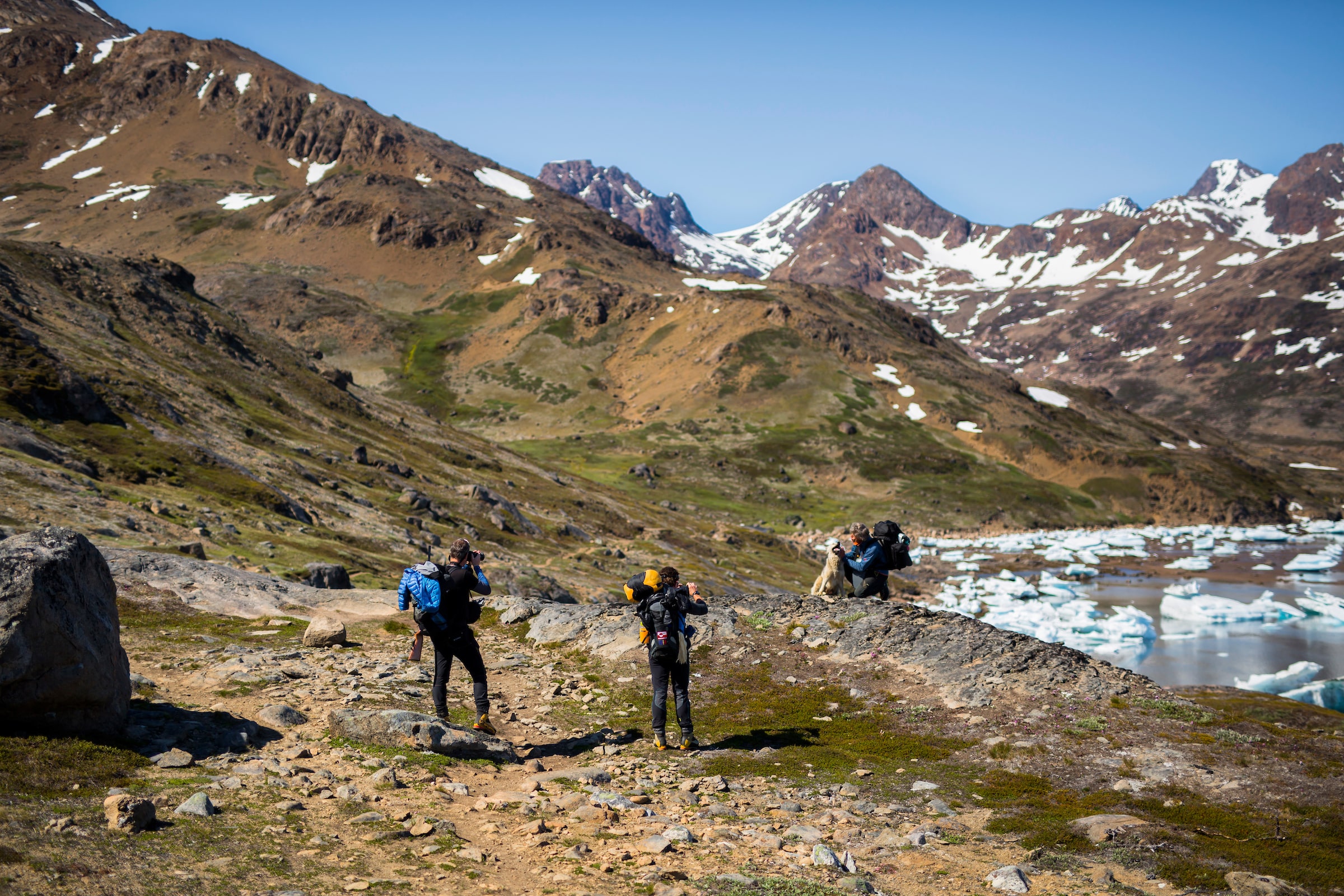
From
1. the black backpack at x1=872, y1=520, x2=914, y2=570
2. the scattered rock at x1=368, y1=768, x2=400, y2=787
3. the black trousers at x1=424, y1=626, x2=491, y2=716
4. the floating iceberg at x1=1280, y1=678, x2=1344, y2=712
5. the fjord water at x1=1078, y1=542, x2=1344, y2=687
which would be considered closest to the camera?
the scattered rock at x1=368, y1=768, x2=400, y2=787

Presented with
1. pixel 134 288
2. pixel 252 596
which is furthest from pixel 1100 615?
pixel 134 288

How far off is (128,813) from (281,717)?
20.3 ft

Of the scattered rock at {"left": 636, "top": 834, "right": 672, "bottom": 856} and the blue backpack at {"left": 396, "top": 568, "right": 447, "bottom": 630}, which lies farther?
the blue backpack at {"left": 396, "top": 568, "right": 447, "bottom": 630}

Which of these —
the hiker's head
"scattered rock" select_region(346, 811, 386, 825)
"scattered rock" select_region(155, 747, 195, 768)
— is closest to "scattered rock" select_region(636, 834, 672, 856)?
"scattered rock" select_region(346, 811, 386, 825)

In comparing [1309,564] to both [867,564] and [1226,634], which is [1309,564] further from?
[867,564]

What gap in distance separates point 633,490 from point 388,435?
47.8 m

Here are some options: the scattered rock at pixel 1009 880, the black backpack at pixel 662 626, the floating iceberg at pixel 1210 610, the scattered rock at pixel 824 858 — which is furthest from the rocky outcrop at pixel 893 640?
the floating iceberg at pixel 1210 610

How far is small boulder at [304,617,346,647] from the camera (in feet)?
76.5

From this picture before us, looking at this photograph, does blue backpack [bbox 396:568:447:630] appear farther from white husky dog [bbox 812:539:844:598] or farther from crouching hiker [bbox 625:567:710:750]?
white husky dog [bbox 812:539:844:598]

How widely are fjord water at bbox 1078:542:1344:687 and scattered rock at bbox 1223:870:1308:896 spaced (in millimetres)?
51450

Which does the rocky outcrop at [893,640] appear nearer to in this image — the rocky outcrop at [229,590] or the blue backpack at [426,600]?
the rocky outcrop at [229,590]

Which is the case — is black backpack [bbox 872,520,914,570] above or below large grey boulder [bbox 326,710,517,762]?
above

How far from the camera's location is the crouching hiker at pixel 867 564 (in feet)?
80.8

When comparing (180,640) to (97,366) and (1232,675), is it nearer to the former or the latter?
(97,366)
